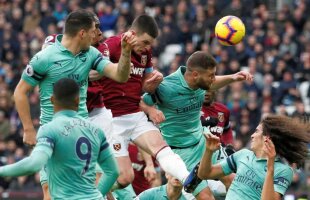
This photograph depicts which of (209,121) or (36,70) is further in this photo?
(209,121)

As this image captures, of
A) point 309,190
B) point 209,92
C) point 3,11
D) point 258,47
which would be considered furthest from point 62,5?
point 209,92

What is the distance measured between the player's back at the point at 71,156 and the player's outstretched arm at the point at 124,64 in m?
1.41

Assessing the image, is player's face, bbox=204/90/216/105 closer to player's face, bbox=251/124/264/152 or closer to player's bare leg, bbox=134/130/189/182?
player's bare leg, bbox=134/130/189/182

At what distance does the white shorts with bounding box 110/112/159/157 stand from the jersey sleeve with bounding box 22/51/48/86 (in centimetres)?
182

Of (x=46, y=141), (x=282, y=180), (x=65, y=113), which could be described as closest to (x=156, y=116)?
(x=282, y=180)

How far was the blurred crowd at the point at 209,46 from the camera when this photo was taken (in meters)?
21.3

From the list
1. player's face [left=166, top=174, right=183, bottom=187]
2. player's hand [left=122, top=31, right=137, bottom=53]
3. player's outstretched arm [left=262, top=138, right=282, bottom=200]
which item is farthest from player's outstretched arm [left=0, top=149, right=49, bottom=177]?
player's face [left=166, top=174, right=183, bottom=187]

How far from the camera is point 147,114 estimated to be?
12211mm

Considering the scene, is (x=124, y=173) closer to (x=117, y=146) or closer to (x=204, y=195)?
(x=117, y=146)

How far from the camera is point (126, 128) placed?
12344 millimetres

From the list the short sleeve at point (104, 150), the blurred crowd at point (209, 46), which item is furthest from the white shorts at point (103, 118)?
the blurred crowd at point (209, 46)

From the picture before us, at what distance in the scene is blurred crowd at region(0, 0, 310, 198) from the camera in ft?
69.8

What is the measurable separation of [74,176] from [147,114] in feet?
10.9

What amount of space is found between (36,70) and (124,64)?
3.30ft
